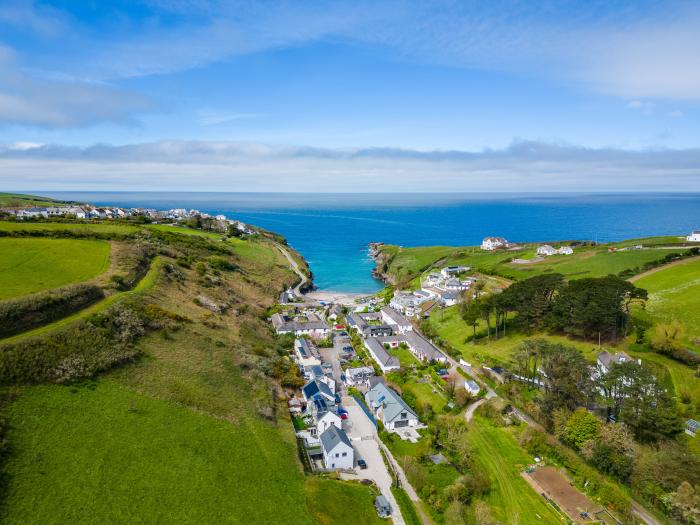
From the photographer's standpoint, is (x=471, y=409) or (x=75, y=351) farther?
(x=471, y=409)

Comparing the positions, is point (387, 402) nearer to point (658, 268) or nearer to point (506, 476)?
point (506, 476)

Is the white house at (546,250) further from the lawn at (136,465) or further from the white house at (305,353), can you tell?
the lawn at (136,465)

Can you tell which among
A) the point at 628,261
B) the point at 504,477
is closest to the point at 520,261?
the point at 628,261

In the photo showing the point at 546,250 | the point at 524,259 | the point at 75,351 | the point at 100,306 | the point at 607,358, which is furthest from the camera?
the point at 546,250

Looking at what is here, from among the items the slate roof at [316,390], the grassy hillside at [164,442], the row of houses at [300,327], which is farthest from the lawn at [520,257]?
the grassy hillside at [164,442]

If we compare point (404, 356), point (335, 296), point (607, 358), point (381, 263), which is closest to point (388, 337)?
point (404, 356)

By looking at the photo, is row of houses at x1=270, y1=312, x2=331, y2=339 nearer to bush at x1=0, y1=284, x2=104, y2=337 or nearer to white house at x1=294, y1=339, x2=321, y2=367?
white house at x1=294, y1=339, x2=321, y2=367
